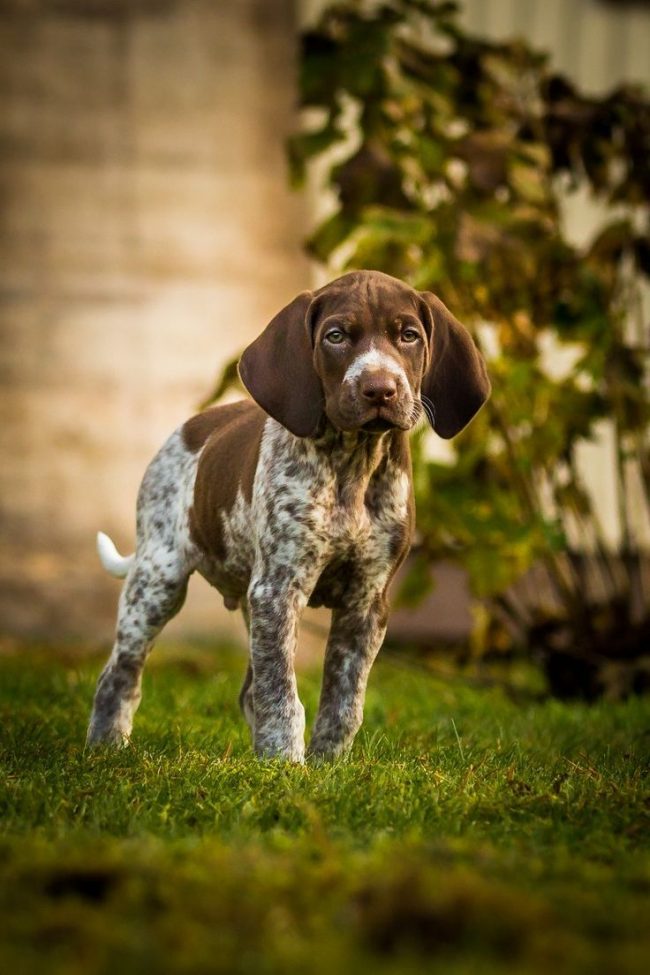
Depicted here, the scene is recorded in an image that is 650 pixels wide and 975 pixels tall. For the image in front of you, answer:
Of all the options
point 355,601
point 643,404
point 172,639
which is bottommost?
point 172,639

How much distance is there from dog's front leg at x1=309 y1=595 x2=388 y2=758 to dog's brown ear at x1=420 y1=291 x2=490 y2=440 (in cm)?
55

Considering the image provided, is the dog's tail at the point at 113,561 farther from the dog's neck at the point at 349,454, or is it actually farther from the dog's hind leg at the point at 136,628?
the dog's neck at the point at 349,454

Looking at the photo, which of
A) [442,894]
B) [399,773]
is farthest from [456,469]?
[442,894]

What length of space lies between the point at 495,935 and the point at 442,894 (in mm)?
126

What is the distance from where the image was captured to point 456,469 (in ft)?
19.3

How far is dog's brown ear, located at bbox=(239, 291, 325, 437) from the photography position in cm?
376

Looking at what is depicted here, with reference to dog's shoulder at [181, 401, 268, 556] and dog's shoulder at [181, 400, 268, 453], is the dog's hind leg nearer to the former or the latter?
dog's shoulder at [181, 401, 268, 556]

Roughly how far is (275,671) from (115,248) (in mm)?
5101

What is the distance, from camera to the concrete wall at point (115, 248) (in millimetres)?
8375

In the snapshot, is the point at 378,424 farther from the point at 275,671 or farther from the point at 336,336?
the point at 275,671

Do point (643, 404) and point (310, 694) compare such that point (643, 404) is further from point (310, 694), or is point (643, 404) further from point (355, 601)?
point (355, 601)

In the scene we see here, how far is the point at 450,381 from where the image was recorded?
12.8 ft

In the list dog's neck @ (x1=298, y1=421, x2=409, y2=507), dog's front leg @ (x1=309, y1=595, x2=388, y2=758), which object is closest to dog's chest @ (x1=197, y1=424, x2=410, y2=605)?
dog's neck @ (x1=298, y1=421, x2=409, y2=507)

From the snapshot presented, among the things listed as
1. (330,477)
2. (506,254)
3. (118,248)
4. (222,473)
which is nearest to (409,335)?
(330,477)
